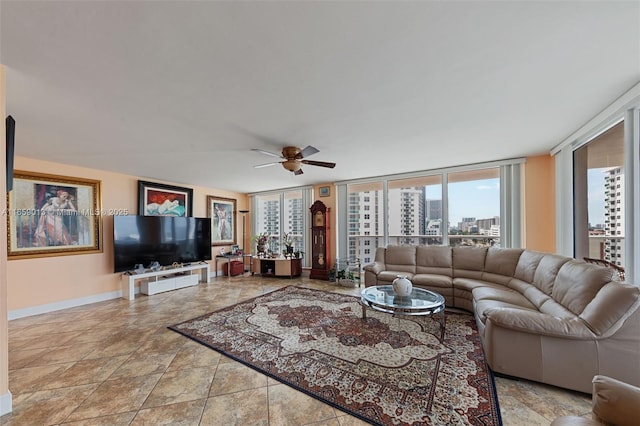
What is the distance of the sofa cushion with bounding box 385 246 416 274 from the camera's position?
450cm

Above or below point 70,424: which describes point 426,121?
above

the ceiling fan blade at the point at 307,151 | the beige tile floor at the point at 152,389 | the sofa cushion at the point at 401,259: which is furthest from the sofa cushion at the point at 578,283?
the ceiling fan blade at the point at 307,151

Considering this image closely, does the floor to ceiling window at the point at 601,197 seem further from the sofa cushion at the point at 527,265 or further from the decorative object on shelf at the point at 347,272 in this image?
the decorative object on shelf at the point at 347,272

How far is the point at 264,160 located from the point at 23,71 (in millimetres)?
2550

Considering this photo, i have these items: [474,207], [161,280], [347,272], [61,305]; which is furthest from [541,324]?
[61,305]

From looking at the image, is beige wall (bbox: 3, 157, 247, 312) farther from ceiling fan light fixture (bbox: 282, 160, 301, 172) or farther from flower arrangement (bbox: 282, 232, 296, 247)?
ceiling fan light fixture (bbox: 282, 160, 301, 172)

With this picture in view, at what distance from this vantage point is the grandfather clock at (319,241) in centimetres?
585

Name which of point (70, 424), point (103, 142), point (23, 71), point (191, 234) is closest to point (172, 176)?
point (191, 234)

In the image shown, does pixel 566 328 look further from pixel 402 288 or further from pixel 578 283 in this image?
pixel 402 288

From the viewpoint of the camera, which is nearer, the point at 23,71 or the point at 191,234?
the point at 23,71

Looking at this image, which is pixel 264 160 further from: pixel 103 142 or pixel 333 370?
pixel 333 370

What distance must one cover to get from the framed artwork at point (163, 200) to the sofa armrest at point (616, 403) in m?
6.33

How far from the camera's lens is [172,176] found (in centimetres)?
495

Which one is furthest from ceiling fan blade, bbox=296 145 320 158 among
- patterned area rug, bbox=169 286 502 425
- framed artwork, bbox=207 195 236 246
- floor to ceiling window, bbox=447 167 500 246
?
framed artwork, bbox=207 195 236 246
